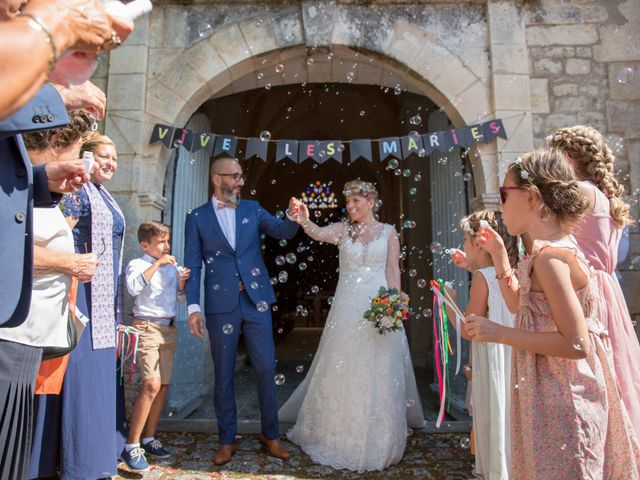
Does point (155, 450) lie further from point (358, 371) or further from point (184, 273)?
point (358, 371)

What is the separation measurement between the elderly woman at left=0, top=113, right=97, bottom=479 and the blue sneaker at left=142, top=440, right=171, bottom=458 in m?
1.99

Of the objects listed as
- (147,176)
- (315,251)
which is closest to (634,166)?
(147,176)

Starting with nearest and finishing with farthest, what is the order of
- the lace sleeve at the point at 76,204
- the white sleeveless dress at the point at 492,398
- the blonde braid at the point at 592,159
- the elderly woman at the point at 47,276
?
the elderly woman at the point at 47,276 → the blonde braid at the point at 592,159 → the lace sleeve at the point at 76,204 → the white sleeveless dress at the point at 492,398

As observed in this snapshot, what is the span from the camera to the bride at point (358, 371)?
3.51 meters

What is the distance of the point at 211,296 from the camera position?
3.77 meters

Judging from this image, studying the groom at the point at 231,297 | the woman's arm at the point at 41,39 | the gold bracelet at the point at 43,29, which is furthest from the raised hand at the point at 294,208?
the gold bracelet at the point at 43,29

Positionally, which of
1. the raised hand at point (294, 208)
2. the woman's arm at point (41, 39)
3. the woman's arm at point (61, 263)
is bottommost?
the woman's arm at point (61, 263)

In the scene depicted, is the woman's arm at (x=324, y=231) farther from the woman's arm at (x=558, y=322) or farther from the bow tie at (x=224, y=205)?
the woman's arm at (x=558, y=322)

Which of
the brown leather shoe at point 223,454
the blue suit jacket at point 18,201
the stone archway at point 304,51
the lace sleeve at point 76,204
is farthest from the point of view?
the stone archway at point 304,51

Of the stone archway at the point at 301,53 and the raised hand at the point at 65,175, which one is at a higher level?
the stone archway at the point at 301,53

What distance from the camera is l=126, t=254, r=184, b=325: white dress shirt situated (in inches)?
144

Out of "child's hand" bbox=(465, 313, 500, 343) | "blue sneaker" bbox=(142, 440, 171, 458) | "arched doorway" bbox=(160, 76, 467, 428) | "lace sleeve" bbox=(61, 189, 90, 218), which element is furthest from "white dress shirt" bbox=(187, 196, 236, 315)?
"child's hand" bbox=(465, 313, 500, 343)

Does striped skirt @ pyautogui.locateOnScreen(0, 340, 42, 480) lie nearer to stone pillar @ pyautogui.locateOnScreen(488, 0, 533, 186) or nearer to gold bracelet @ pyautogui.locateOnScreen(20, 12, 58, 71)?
gold bracelet @ pyautogui.locateOnScreen(20, 12, 58, 71)

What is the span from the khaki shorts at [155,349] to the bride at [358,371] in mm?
1160
